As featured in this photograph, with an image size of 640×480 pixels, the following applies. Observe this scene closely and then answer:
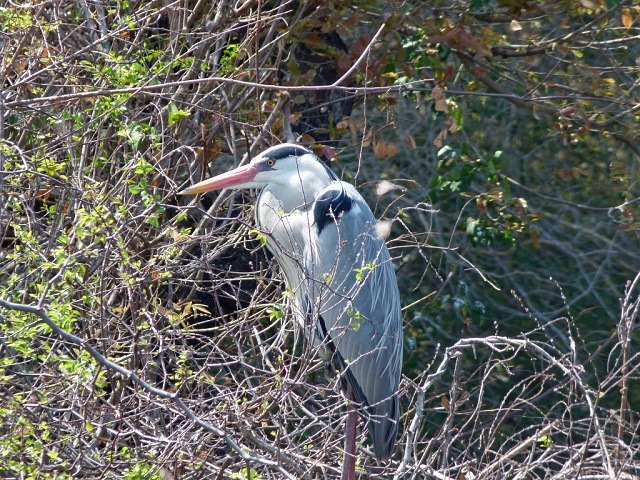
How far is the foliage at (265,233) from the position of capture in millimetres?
2562

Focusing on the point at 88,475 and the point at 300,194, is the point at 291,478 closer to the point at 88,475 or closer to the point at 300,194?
the point at 88,475

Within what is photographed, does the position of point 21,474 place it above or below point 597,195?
above

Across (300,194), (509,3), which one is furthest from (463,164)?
(300,194)

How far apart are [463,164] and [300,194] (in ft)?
3.24

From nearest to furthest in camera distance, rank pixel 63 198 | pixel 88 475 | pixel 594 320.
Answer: pixel 88 475 < pixel 63 198 < pixel 594 320

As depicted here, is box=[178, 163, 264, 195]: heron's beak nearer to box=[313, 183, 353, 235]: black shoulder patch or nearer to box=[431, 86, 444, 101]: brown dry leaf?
box=[313, 183, 353, 235]: black shoulder patch

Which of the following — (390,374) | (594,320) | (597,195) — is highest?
(390,374)

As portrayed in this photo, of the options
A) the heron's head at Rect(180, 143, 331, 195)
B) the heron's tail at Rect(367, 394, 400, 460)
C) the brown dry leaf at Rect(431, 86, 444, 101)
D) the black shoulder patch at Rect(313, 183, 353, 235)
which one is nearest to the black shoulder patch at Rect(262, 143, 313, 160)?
the heron's head at Rect(180, 143, 331, 195)

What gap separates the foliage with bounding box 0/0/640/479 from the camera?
2.56m

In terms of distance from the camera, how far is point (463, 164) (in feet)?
13.8

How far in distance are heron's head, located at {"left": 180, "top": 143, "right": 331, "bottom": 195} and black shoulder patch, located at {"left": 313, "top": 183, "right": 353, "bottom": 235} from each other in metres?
0.08

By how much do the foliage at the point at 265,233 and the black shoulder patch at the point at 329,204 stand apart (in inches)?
8.8

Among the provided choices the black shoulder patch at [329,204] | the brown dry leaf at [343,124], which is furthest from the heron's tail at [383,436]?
the brown dry leaf at [343,124]

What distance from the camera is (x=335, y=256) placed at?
344 centimetres
